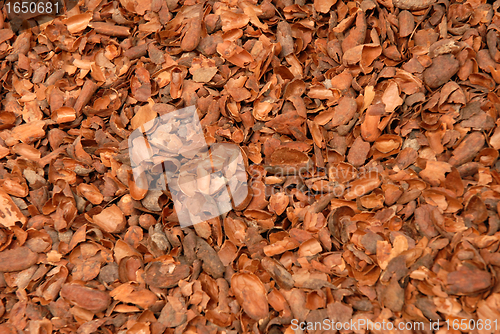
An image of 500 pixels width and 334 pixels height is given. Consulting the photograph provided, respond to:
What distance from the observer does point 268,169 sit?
1028 millimetres

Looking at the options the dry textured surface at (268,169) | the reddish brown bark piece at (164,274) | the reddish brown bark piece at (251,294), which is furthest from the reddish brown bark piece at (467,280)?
the reddish brown bark piece at (164,274)

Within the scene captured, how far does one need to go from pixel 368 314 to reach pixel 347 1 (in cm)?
93

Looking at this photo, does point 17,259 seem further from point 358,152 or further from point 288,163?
point 358,152

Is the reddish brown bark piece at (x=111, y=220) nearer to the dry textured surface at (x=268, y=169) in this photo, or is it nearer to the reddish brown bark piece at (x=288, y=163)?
the dry textured surface at (x=268, y=169)

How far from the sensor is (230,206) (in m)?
1.00

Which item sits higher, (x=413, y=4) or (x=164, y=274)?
(x=413, y=4)

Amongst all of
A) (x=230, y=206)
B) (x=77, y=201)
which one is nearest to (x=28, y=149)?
(x=77, y=201)

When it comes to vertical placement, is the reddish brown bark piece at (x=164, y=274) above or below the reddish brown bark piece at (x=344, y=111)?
below

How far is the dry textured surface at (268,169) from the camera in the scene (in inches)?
35.1

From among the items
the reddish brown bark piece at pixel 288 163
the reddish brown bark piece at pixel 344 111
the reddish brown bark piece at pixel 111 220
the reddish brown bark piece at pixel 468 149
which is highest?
the reddish brown bark piece at pixel 344 111

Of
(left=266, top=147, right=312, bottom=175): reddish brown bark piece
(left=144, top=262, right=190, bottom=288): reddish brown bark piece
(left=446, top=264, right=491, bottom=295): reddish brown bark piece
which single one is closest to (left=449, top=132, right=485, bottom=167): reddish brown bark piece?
(left=446, top=264, right=491, bottom=295): reddish brown bark piece

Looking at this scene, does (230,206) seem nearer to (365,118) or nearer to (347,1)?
(365,118)

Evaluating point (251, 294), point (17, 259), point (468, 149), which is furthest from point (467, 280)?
point (17, 259)

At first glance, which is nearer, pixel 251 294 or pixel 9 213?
pixel 251 294
